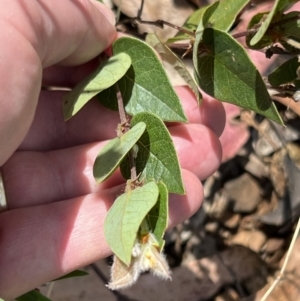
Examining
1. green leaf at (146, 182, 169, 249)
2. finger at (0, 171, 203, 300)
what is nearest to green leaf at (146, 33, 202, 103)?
finger at (0, 171, 203, 300)

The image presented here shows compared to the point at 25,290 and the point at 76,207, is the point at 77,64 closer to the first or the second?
the point at 76,207

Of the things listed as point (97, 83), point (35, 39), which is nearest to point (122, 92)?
point (97, 83)

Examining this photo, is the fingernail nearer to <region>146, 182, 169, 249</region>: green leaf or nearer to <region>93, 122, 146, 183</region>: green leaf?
<region>93, 122, 146, 183</region>: green leaf

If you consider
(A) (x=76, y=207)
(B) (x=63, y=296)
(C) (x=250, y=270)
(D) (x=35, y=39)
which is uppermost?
(D) (x=35, y=39)

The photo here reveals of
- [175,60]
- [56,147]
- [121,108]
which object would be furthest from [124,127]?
[56,147]

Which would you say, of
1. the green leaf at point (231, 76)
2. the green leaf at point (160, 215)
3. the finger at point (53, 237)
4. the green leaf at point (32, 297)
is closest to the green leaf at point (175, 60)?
the green leaf at point (231, 76)

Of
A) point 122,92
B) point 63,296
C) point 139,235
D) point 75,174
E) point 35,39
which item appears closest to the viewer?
point 139,235

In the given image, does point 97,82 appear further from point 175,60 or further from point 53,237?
point 53,237

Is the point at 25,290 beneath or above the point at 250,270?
above
